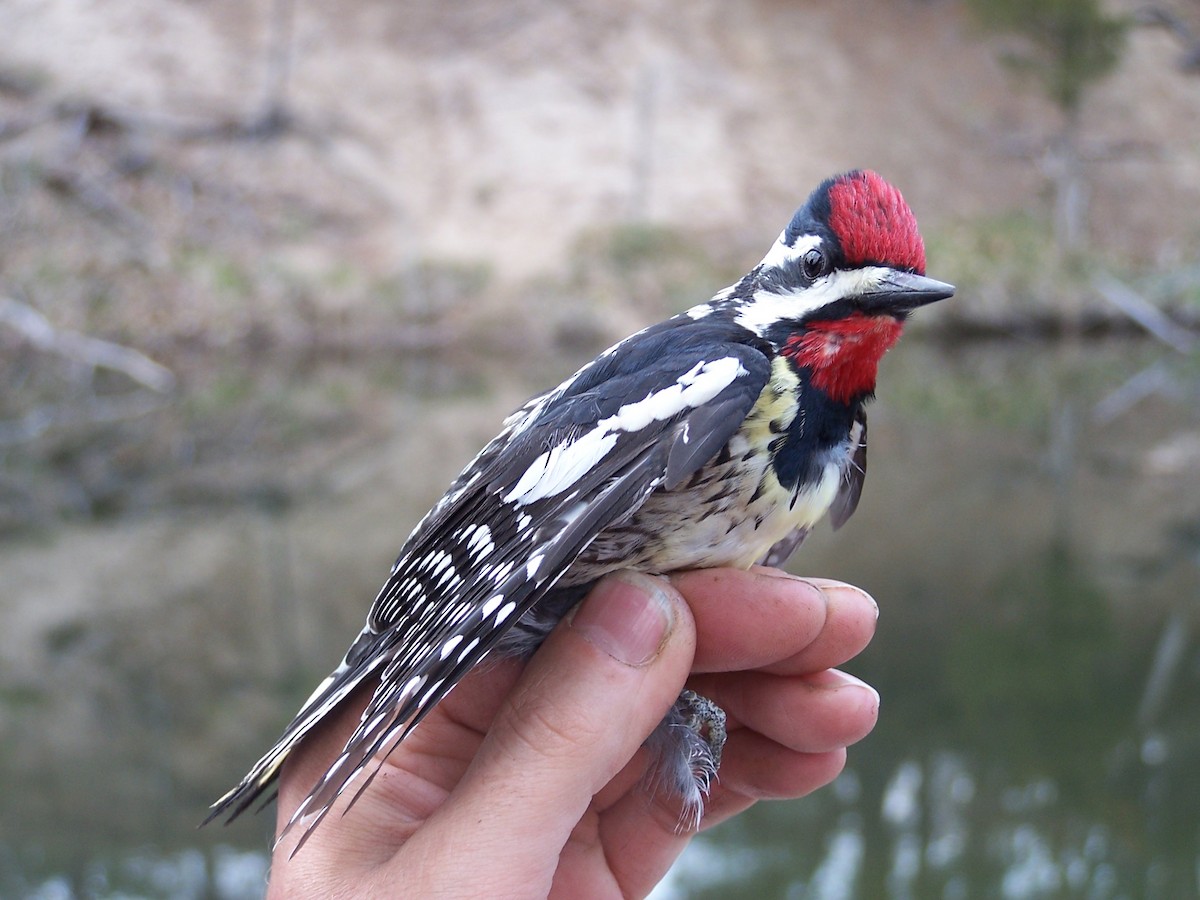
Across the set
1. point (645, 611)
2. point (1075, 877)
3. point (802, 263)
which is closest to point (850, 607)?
point (645, 611)

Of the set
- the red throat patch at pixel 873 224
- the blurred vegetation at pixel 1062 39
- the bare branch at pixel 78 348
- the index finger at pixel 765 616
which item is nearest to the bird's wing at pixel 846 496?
the index finger at pixel 765 616

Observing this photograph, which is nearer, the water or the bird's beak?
the bird's beak

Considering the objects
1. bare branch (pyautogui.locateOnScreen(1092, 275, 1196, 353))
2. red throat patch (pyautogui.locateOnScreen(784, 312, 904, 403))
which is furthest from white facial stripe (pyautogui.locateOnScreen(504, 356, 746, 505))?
bare branch (pyautogui.locateOnScreen(1092, 275, 1196, 353))

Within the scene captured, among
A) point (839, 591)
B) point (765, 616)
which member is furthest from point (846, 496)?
point (765, 616)

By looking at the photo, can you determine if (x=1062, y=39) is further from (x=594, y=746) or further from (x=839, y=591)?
(x=594, y=746)

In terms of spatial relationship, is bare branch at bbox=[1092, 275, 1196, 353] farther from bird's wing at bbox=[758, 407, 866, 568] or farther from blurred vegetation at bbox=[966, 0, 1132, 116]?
bird's wing at bbox=[758, 407, 866, 568]

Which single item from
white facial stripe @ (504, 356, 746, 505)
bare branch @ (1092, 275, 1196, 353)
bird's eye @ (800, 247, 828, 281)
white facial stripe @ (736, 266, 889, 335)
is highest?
bird's eye @ (800, 247, 828, 281)

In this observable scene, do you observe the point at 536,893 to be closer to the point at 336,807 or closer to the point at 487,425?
the point at 336,807
